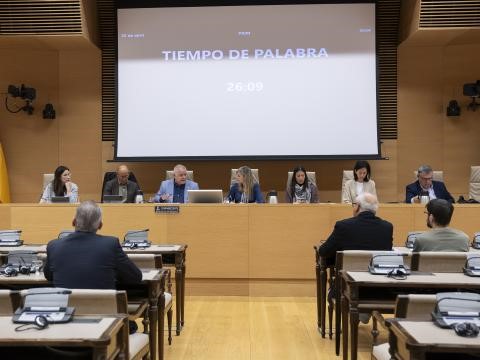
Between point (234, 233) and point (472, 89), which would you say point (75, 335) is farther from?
point (472, 89)

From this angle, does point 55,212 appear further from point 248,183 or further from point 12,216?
point 248,183

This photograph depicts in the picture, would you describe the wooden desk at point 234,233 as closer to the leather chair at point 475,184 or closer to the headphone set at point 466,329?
the leather chair at point 475,184

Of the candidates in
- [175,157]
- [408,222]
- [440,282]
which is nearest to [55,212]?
[175,157]

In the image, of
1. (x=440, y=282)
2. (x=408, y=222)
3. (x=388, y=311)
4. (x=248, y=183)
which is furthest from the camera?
(x=248, y=183)

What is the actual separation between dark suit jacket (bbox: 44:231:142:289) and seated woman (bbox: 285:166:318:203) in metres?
4.19

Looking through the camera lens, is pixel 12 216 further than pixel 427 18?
No

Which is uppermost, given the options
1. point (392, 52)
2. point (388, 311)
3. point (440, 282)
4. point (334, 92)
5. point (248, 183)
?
point (392, 52)

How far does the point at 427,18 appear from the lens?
735 centimetres

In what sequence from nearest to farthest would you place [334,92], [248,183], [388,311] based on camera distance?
1. [388,311]
2. [248,183]
3. [334,92]

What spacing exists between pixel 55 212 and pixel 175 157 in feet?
8.11

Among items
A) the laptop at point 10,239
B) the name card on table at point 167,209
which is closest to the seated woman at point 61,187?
the name card on table at point 167,209

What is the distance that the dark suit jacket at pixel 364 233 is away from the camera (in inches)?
152

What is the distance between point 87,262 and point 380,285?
62.2 inches

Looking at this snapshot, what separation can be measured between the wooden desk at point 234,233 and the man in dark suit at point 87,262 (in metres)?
2.98
